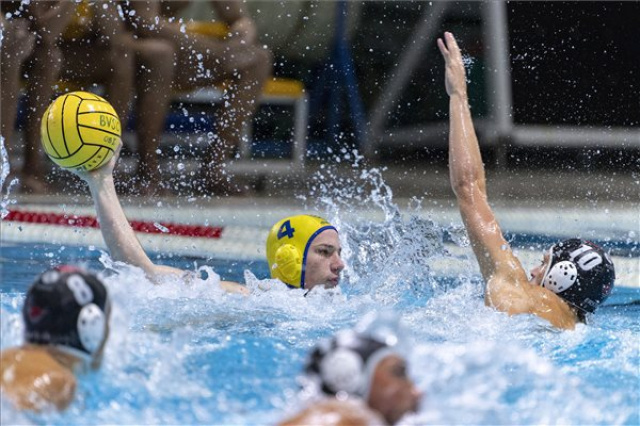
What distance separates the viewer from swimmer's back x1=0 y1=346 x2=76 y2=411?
2.26 meters

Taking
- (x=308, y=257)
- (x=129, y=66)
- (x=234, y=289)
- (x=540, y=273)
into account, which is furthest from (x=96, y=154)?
(x=129, y=66)

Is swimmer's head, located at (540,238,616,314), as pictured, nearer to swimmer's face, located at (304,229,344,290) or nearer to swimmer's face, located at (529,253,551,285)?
swimmer's face, located at (529,253,551,285)

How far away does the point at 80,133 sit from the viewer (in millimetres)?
3322

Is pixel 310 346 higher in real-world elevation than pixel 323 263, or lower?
lower

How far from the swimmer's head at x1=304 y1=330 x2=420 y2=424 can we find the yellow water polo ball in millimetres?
1599

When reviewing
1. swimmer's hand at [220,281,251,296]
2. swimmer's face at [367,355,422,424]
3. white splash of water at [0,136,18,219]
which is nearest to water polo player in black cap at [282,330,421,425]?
swimmer's face at [367,355,422,424]

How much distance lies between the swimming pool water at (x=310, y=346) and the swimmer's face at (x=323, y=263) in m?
0.05

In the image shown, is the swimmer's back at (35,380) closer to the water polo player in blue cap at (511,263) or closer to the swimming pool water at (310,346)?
the swimming pool water at (310,346)

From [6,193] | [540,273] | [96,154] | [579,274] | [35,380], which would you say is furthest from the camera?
[6,193]

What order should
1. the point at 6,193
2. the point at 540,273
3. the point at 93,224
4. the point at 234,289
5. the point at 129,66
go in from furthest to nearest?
Result: 1. the point at 129,66
2. the point at 6,193
3. the point at 93,224
4. the point at 234,289
5. the point at 540,273

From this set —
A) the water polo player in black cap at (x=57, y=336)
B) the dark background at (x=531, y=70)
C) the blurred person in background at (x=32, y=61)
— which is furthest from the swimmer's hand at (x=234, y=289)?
the dark background at (x=531, y=70)

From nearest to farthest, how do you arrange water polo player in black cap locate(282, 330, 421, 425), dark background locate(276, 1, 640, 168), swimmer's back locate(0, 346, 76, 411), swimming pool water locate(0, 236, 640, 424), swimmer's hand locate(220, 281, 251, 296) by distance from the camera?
water polo player in black cap locate(282, 330, 421, 425), swimmer's back locate(0, 346, 76, 411), swimming pool water locate(0, 236, 640, 424), swimmer's hand locate(220, 281, 251, 296), dark background locate(276, 1, 640, 168)

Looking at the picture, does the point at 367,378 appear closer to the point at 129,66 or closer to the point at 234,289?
the point at 234,289

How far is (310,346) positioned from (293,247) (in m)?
0.52
